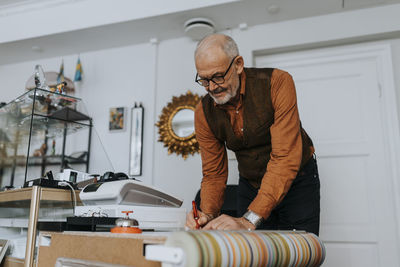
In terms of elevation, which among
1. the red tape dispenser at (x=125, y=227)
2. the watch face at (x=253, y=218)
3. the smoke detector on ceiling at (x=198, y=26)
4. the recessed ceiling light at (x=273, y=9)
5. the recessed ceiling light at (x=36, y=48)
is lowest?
the red tape dispenser at (x=125, y=227)

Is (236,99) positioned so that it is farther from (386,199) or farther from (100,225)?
(386,199)

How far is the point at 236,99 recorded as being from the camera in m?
1.41

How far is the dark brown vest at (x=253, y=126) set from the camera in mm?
1364

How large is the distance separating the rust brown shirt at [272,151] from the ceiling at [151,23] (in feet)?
4.66

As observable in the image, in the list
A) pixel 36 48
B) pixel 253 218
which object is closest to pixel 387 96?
pixel 253 218

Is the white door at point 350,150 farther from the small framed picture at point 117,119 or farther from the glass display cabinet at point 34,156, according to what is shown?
the glass display cabinet at point 34,156

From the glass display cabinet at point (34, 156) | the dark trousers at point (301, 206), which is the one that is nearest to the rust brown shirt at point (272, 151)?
the dark trousers at point (301, 206)

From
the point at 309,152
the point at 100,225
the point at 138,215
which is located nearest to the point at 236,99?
the point at 309,152

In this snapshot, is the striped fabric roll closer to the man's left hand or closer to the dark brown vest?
the man's left hand

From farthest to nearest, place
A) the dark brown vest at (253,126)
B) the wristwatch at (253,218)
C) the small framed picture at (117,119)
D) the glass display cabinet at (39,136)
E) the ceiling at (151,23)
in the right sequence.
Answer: the small framed picture at (117,119) < the ceiling at (151,23) < the glass display cabinet at (39,136) < the dark brown vest at (253,126) < the wristwatch at (253,218)

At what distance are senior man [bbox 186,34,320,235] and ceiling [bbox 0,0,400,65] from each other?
4.63 ft

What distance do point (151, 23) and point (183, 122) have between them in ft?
2.78

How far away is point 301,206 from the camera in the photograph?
4.58 feet

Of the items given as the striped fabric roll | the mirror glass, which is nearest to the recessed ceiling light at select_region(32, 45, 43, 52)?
the mirror glass
